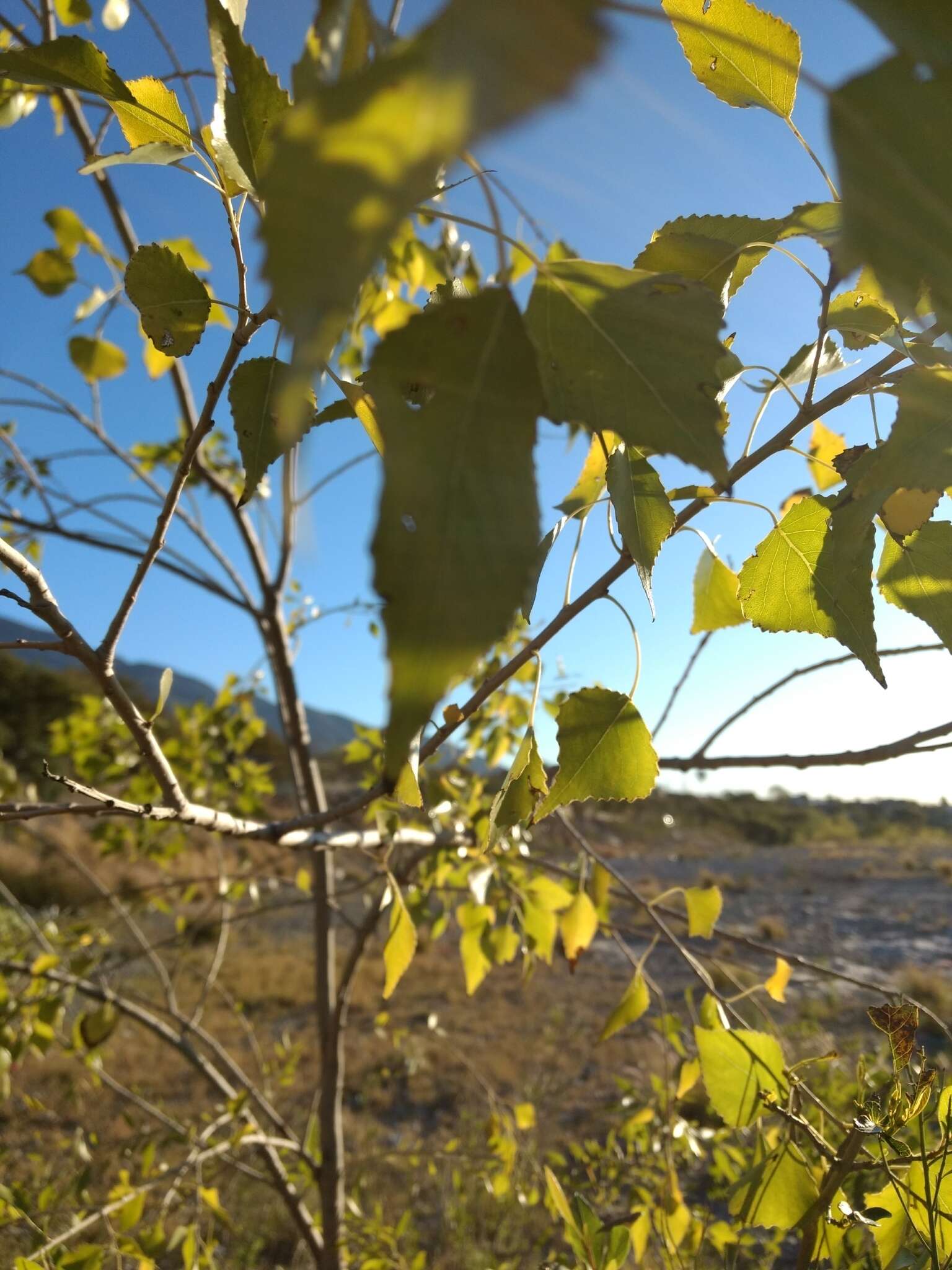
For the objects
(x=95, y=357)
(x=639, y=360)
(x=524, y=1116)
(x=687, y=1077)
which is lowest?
(x=524, y=1116)

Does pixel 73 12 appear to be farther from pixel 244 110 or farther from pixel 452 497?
pixel 452 497

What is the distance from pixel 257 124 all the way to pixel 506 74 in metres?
0.13

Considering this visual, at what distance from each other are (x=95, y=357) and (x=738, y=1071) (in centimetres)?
90

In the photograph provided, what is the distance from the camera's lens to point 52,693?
10.8 m

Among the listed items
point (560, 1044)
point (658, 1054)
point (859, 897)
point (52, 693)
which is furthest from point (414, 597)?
point (52, 693)

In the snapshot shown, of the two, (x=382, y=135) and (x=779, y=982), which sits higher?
(x=382, y=135)

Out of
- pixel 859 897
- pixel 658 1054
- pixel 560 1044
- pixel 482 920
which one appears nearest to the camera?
pixel 482 920

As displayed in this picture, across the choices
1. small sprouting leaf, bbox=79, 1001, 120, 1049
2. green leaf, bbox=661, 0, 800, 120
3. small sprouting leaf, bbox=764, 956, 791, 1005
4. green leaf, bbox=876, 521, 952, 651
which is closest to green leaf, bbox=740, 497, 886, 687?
green leaf, bbox=876, 521, 952, 651

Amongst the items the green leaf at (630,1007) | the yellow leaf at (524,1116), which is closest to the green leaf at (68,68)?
the green leaf at (630,1007)

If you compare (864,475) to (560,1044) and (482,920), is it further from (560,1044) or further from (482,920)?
(560,1044)

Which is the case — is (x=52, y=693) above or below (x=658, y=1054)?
above

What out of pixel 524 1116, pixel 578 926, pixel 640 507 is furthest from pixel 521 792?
pixel 524 1116

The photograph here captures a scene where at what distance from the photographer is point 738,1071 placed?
0.39 metres

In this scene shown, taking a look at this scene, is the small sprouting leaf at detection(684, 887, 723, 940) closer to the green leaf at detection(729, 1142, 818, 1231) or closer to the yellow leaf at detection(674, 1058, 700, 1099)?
the yellow leaf at detection(674, 1058, 700, 1099)
